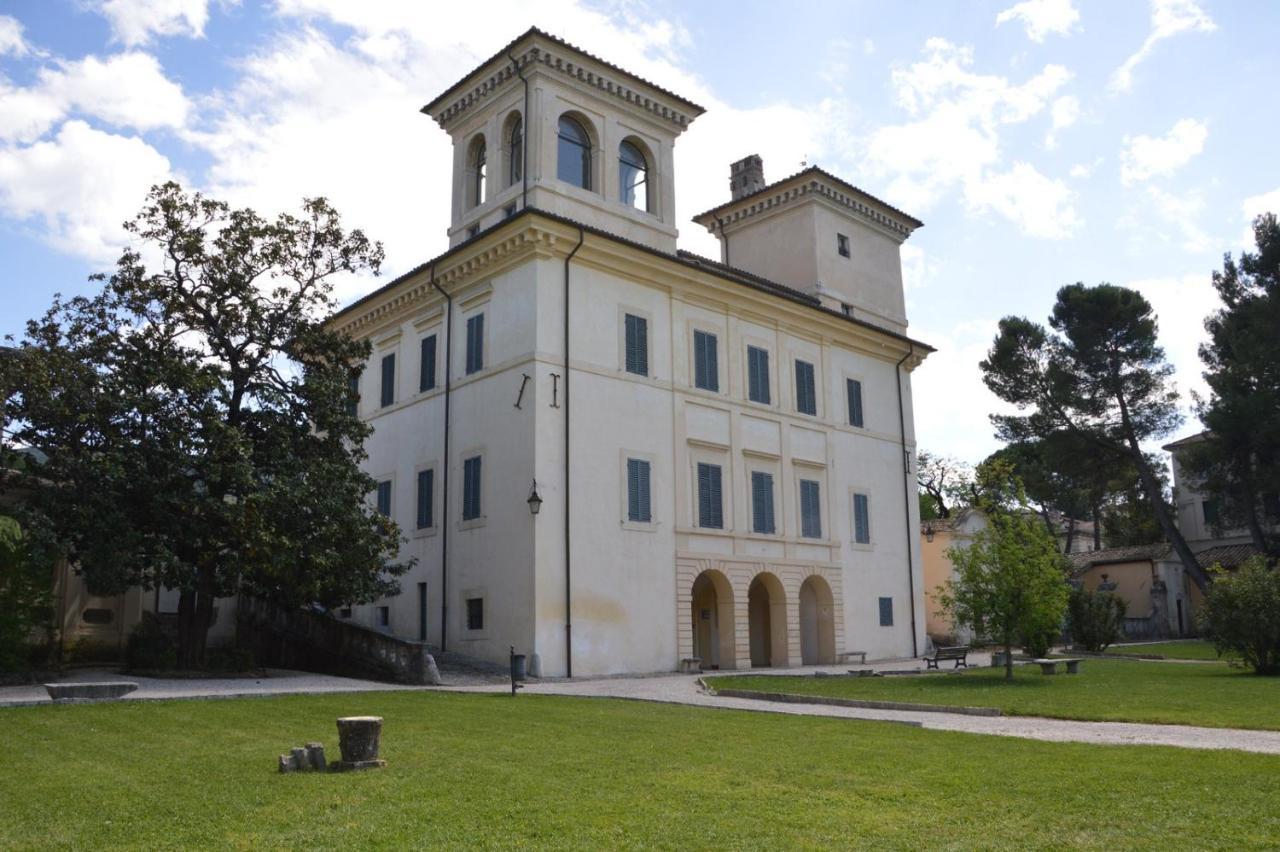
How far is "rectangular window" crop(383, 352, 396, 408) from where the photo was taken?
103 feet

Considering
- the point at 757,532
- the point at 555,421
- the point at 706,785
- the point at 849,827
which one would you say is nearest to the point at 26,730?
the point at 706,785

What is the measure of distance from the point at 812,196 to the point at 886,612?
14100 millimetres

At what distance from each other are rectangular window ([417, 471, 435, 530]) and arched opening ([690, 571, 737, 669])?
7331 mm

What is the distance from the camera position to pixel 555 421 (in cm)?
2548

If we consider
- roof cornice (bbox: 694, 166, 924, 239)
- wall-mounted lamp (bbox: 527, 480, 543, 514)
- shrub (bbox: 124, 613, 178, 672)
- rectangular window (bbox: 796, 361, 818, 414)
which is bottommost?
shrub (bbox: 124, 613, 178, 672)

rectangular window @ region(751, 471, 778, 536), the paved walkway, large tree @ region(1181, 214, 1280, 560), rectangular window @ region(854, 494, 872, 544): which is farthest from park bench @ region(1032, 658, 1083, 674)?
large tree @ region(1181, 214, 1280, 560)

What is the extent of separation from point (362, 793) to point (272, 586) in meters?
14.8

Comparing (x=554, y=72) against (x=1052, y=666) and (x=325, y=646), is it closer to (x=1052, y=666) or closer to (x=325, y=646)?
(x=325, y=646)

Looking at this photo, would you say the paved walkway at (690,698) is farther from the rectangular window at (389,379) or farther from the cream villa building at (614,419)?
the rectangular window at (389,379)

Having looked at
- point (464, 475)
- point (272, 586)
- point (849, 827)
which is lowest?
point (849, 827)

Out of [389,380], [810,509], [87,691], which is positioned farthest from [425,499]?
[87,691]

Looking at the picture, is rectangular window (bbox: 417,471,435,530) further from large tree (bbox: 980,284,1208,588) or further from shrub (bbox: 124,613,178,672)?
large tree (bbox: 980,284,1208,588)

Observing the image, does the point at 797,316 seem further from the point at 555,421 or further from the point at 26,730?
the point at 26,730

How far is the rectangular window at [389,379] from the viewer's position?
31297mm
